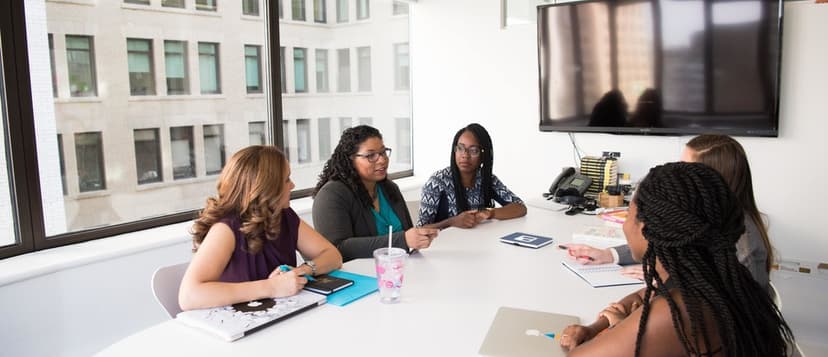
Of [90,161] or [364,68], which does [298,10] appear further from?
[90,161]

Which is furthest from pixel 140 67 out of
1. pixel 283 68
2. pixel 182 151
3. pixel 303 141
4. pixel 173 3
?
pixel 303 141

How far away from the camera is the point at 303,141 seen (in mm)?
4270

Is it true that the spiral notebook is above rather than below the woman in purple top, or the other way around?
below

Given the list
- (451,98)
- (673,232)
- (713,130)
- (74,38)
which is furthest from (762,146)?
(74,38)

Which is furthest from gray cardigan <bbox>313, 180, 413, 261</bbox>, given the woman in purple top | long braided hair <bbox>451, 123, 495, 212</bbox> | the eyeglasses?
Answer: the eyeglasses

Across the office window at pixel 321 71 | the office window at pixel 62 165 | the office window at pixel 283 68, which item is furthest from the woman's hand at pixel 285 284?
the office window at pixel 321 71

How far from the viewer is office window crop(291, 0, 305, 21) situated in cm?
400

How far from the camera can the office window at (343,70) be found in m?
4.50

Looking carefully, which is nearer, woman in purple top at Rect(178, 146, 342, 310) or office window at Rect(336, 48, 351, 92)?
woman in purple top at Rect(178, 146, 342, 310)

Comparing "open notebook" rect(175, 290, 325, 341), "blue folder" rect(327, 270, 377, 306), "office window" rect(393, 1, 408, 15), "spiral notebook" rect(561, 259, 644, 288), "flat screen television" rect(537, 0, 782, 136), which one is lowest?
"spiral notebook" rect(561, 259, 644, 288)

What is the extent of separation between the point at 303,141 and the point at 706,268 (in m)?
3.49

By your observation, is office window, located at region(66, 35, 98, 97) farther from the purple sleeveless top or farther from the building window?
the purple sleeveless top

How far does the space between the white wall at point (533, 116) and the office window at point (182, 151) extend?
1.90 metres

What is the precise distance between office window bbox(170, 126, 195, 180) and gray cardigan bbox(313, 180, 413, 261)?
4.84 ft
